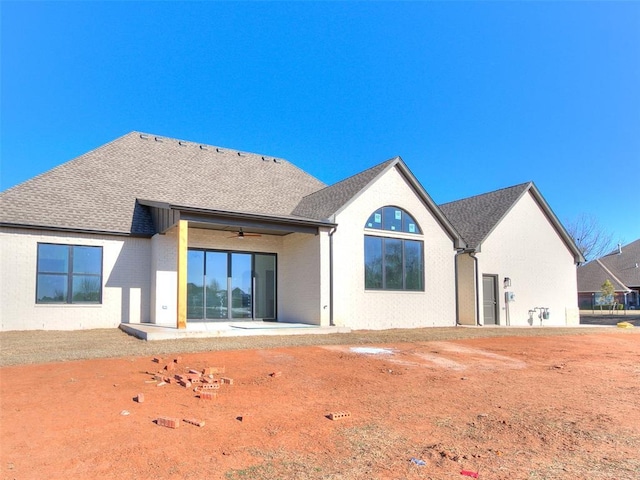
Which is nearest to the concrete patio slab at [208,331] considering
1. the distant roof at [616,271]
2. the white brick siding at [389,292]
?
the white brick siding at [389,292]

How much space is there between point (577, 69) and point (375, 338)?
44.9 ft

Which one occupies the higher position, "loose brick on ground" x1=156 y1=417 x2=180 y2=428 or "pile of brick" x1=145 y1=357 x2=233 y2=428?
"loose brick on ground" x1=156 y1=417 x2=180 y2=428

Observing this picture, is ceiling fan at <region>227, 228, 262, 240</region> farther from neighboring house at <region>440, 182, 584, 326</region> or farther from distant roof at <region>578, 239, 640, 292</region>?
distant roof at <region>578, 239, 640, 292</region>

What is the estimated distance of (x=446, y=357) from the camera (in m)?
9.28

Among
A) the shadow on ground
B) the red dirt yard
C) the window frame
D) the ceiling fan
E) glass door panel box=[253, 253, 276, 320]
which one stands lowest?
the shadow on ground

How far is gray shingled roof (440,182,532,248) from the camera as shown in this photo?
63.5ft

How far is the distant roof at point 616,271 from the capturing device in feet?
136

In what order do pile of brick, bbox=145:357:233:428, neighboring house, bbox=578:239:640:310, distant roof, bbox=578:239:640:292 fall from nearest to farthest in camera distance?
pile of brick, bbox=145:357:233:428, neighboring house, bbox=578:239:640:310, distant roof, bbox=578:239:640:292

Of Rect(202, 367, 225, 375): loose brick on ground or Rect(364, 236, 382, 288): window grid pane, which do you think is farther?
Rect(364, 236, 382, 288): window grid pane

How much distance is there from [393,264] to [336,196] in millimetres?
3390

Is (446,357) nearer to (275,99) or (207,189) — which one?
(207,189)

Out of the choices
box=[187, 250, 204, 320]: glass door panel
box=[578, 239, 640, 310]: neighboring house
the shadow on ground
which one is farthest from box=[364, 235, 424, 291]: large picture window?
box=[578, 239, 640, 310]: neighboring house

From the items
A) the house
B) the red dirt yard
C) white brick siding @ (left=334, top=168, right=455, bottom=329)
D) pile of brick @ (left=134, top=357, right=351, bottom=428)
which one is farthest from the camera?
white brick siding @ (left=334, top=168, right=455, bottom=329)

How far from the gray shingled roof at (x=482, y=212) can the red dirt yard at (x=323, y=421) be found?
11.5 metres
